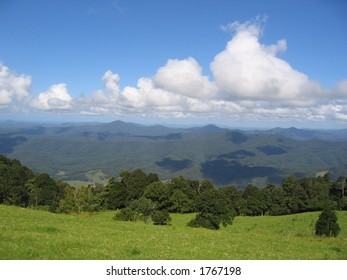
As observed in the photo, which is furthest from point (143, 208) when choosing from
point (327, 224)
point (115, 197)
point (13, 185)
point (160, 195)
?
point (327, 224)

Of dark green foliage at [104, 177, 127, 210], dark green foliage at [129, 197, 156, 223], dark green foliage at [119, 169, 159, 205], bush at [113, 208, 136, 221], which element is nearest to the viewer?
bush at [113, 208, 136, 221]

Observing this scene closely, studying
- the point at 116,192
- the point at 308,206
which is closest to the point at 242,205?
the point at 308,206

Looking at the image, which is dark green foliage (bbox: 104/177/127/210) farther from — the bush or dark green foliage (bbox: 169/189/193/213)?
the bush

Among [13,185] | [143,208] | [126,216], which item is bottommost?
[143,208]

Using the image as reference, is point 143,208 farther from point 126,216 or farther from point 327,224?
point 327,224

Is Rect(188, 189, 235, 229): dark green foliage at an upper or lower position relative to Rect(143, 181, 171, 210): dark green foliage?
upper

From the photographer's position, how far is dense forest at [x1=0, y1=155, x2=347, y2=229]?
99250 millimetres

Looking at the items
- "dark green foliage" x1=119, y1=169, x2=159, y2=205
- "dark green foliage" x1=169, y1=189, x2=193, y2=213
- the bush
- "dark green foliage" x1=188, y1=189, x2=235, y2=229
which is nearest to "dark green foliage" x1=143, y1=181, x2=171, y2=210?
"dark green foliage" x1=169, y1=189, x2=193, y2=213

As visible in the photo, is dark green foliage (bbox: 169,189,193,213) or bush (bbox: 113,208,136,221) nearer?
bush (bbox: 113,208,136,221)

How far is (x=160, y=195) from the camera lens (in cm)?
11019

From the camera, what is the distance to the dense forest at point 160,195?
99.2 metres

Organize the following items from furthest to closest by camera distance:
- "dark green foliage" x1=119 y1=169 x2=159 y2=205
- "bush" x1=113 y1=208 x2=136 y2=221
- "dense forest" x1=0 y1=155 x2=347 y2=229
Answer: "dark green foliage" x1=119 y1=169 x2=159 y2=205 < "dense forest" x1=0 y1=155 x2=347 y2=229 < "bush" x1=113 y1=208 x2=136 y2=221

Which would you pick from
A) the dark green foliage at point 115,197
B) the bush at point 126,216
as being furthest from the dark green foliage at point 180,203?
the bush at point 126,216
